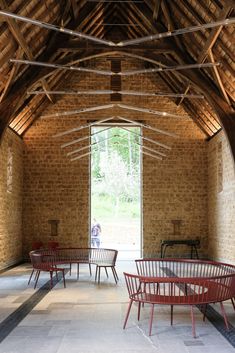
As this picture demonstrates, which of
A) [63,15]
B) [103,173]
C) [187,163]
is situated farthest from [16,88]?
[103,173]

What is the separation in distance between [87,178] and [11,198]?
2697 mm

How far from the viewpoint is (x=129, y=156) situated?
73.6 feet

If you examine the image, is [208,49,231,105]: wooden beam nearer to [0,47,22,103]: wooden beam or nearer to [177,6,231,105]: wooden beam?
[177,6,231,105]: wooden beam

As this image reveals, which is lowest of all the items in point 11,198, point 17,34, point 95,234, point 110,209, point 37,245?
point 37,245

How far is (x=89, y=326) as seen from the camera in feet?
18.0

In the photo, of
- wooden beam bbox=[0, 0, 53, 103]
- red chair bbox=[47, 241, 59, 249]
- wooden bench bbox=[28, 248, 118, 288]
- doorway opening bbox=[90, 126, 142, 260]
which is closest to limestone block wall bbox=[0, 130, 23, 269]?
red chair bbox=[47, 241, 59, 249]

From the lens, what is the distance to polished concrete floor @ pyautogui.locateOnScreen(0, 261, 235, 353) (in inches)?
181

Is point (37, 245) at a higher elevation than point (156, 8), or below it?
below

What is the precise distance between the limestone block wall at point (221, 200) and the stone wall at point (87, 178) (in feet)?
1.84

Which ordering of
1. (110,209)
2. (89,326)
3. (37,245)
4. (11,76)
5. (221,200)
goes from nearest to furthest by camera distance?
(89,326) < (11,76) < (221,200) < (37,245) < (110,209)

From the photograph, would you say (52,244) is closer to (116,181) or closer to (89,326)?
(89,326)

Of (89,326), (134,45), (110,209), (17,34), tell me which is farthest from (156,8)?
(110,209)

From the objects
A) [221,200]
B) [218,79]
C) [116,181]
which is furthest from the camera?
[116,181]

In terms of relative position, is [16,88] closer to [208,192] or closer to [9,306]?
[9,306]
